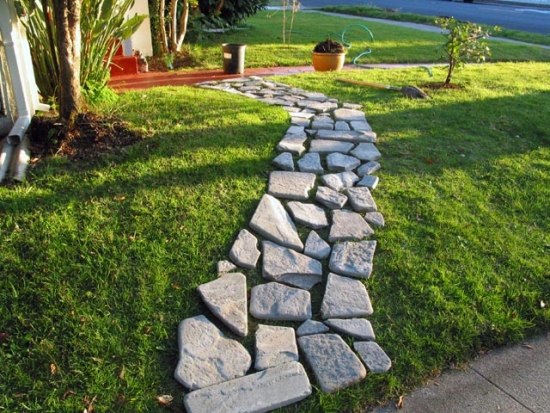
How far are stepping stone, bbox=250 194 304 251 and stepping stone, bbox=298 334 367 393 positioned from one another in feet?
2.32

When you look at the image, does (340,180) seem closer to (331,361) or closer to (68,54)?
(331,361)

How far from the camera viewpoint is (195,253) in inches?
104

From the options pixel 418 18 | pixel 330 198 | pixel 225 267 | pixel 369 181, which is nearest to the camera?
pixel 225 267

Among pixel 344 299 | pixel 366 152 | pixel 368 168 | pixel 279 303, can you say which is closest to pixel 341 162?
pixel 368 168

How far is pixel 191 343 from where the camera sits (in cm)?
217

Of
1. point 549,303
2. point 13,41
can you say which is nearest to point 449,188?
point 549,303

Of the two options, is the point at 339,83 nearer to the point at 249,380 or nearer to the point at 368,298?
the point at 368,298

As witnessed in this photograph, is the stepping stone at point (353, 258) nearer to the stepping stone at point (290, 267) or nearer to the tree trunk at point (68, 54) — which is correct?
the stepping stone at point (290, 267)

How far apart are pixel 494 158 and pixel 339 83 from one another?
105 inches

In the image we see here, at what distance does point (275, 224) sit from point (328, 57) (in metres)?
4.83

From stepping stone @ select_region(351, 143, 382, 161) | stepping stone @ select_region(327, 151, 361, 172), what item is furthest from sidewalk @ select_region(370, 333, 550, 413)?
stepping stone @ select_region(351, 143, 382, 161)

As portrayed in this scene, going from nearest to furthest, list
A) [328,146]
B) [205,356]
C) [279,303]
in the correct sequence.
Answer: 1. [205,356]
2. [279,303]
3. [328,146]

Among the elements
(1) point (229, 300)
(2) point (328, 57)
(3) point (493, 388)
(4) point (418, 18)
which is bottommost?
(3) point (493, 388)

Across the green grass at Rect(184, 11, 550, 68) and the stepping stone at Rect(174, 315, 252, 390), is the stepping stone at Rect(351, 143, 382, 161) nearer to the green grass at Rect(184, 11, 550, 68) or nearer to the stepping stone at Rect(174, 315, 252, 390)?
the stepping stone at Rect(174, 315, 252, 390)
